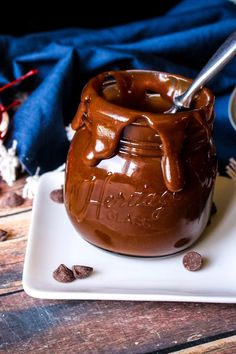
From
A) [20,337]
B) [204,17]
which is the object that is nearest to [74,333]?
[20,337]

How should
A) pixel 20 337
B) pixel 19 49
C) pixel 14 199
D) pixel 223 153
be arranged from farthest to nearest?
pixel 19 49, pixel 223 153, pixel 14 199, pixel 20 337

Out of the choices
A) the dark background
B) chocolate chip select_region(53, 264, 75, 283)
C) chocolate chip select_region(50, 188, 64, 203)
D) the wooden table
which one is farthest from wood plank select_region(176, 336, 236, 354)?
the dark background

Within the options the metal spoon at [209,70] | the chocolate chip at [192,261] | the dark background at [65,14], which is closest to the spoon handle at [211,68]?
the metal spoon at [209,70]

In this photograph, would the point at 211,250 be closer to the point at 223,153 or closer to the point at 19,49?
the point at 223,153

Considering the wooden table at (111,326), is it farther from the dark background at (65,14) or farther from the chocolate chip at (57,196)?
the dark background at (65,14)

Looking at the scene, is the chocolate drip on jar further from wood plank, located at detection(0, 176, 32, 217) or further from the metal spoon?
wood plank, located at detection(0, 176, 32, 217)

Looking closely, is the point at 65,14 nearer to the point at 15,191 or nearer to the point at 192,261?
the point at 15,191
